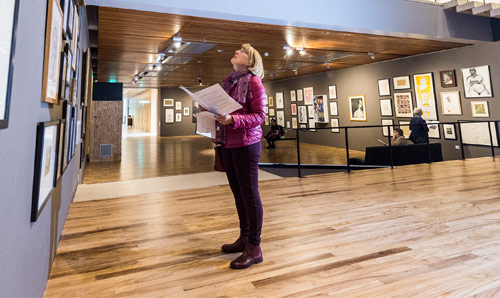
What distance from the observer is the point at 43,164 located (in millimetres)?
1316

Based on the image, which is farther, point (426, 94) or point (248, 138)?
point (426, 94)

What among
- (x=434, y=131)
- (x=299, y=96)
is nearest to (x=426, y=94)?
(x=434, y=131)

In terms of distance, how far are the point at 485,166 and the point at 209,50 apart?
665 cm

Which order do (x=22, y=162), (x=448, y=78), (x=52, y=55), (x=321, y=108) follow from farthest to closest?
(x=321, y=108), (x=448, y=78), (x=52, y=55), (x=22, y=162)

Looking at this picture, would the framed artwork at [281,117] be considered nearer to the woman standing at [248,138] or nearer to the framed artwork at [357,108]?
the framed artwork at [357,108]

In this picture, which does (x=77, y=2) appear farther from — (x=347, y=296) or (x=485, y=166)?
(x=485, y=166)

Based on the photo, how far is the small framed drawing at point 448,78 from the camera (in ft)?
24.6

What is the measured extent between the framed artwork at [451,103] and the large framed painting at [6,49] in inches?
363

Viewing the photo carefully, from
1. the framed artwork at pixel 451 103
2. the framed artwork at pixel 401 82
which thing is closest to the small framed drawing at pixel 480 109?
the framed artwork at pixel 451 103

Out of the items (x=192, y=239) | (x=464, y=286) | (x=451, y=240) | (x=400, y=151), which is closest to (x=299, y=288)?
(x=464, y=286)

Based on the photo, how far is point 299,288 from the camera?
160cm

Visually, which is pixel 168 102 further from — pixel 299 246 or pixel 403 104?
pixel 299 246

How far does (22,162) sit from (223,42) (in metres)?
6.12

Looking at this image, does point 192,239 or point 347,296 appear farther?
point 192,239
